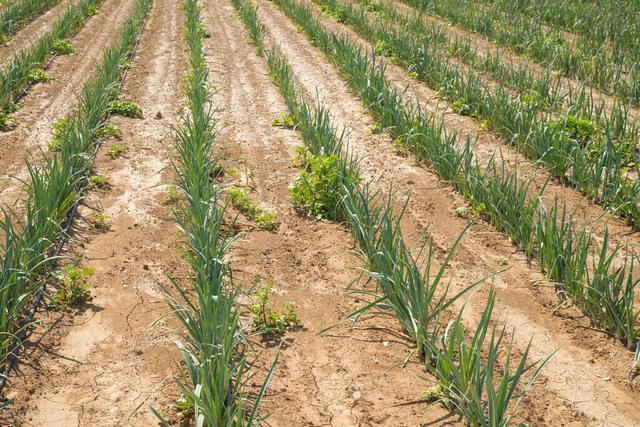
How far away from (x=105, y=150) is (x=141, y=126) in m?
0.80

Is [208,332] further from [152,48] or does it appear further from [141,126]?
[152,48]

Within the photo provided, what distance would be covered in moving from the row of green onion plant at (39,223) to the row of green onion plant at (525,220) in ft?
8.24

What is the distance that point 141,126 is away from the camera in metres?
7.32

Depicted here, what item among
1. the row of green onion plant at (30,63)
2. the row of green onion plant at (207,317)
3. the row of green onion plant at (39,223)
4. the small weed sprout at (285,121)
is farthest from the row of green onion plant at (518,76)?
the row of green onion plant at (30,63)

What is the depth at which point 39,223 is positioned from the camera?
4.25 metres

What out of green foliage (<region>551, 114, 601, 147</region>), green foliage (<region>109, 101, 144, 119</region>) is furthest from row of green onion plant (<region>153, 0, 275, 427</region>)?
green foliage (<region>551, 114, 601, 147</region>)

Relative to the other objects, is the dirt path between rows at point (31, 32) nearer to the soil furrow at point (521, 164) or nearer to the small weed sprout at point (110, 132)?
the small weed sprout at point (110, 132)

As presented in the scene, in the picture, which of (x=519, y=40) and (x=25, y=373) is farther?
(x=519, y=40)

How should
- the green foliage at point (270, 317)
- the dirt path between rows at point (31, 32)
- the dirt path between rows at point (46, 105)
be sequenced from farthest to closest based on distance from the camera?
the dirt path between rows at point (31, 32) < the dirt path between rows at point (46, 105) < the green foliage at point (270, 317)

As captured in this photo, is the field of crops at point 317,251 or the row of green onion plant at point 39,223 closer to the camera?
the field of crops at point 317,251

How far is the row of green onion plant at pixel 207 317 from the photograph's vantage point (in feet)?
9.52

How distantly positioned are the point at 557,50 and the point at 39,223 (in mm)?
6906

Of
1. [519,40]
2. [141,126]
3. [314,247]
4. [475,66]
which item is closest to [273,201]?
[314,247]

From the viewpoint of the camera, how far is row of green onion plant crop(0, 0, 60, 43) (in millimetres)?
10902
